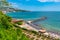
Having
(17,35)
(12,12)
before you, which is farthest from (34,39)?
(12,12)

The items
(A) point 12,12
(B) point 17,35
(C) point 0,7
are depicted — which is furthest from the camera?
(A) point 12,12

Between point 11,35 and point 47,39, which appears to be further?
point 47,39

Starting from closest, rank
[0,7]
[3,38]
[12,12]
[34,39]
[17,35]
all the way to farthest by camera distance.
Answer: [3,38] → [17,35] → [34,39] → [0,7] → [12,12]

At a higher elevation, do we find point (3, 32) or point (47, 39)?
point (3, 32)

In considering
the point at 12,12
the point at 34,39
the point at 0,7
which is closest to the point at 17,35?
the point at 34,39

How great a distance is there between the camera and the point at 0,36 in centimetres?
691

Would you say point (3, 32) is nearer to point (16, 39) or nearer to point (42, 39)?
point (16, 39)

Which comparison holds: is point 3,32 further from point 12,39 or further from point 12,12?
point 12,12

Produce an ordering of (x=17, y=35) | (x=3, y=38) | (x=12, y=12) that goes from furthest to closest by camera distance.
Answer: (x=12, y=12)
(x=17, y=35)
(x=3, y=38)

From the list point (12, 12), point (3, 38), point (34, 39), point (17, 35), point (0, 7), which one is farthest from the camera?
point (12, 12)

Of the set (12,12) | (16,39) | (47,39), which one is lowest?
(12,12)

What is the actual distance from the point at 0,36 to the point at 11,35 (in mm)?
339

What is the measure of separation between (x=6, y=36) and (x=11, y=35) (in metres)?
0.21

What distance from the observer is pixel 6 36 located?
6.94 meters
